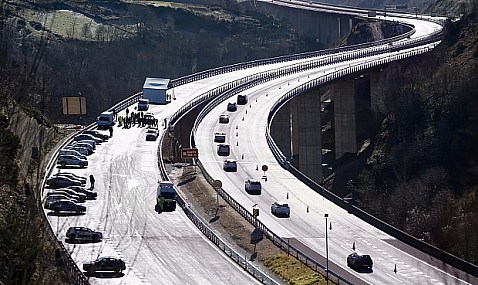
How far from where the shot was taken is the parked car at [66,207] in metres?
59.3

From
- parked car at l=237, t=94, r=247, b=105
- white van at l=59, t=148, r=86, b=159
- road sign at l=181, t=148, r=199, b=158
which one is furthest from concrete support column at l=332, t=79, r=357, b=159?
white van at l=59, t=148, r=86, b=159

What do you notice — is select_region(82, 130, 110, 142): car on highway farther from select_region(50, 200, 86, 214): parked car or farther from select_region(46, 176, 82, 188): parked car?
select_region(50, 200, 86, 214): parked car

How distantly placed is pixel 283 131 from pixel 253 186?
4147cm

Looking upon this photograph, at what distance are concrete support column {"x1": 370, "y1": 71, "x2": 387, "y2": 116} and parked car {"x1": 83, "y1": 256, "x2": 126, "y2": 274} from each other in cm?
7730

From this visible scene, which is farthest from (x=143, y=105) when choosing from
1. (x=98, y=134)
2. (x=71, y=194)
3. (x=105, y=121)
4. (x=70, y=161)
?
(x=71, y=194)

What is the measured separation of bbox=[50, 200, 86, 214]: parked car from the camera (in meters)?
59.3

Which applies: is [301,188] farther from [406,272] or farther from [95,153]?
[406,272]

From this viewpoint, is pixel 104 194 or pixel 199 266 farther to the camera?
pixel 104 194

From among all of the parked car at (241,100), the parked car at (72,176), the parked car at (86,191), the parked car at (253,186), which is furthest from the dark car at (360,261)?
the parked car at (241,100)

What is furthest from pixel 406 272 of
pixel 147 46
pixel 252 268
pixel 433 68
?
pixel 147 46

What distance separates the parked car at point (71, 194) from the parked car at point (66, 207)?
5.56ft

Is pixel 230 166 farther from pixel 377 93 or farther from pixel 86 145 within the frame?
pixel 377 93

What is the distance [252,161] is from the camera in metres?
87.5

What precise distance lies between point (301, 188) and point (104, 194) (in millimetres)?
14947
